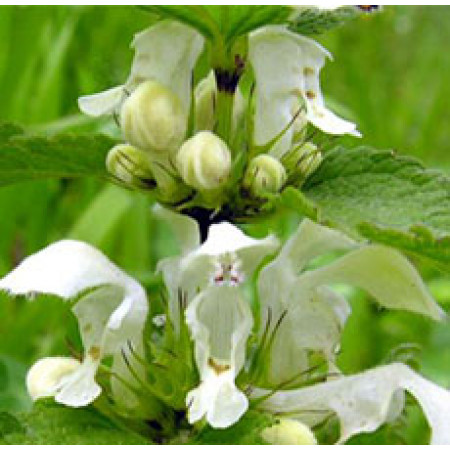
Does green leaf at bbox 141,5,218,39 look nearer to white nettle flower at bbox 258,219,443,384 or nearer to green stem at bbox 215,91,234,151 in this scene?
green stem at bbox 215,91,234,151

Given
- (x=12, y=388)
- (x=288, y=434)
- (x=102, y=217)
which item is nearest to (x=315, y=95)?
(x=288, y=434)

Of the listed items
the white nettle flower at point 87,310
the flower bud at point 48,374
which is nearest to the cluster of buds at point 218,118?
the white nettle flower at point 87,310

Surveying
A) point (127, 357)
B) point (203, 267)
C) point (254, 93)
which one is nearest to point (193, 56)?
point (254, 93)

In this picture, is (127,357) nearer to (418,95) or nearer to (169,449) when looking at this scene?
(169,449)

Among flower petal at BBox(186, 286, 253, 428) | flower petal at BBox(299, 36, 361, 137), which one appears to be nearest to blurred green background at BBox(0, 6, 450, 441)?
flower petal at BBox(299, 36, 361, 137)

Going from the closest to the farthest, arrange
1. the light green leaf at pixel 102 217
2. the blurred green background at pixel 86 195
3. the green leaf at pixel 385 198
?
the green leaf at pixel 385 198
the blurred green background at pixel 86 195
the light green leaf at pixel 102 217

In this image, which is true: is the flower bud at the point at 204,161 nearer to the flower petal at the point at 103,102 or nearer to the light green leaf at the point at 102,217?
the flower petal at the point at 103,102
